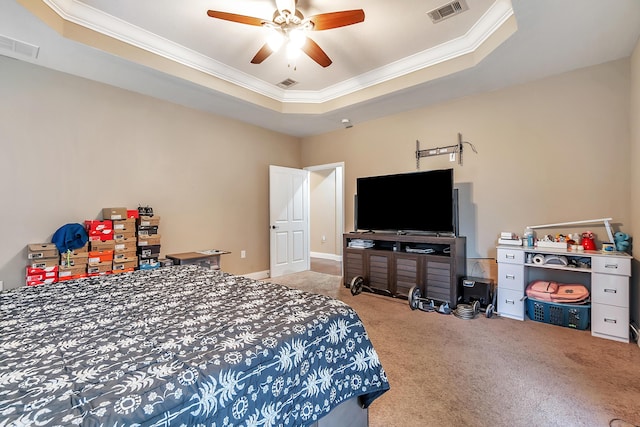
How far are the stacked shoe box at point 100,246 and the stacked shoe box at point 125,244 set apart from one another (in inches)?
1.9

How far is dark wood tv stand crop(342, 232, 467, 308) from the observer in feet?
11.4

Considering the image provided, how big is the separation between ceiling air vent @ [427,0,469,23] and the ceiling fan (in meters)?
0.92

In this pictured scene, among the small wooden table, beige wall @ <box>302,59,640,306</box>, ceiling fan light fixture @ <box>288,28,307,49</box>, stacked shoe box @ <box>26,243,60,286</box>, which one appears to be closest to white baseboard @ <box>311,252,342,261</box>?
beige wall @ <box>302,59,640,306</box>

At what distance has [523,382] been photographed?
1991 mm

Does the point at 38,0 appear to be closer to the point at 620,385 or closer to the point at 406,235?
the point at 406,235

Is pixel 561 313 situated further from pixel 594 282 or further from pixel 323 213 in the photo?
pixel 323 213

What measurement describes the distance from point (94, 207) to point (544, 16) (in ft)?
16.0

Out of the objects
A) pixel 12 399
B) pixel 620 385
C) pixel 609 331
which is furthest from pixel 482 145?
pixel 12 399

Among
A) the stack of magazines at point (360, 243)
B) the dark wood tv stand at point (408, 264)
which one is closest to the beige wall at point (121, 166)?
the stack of magazines at point (360, 243)

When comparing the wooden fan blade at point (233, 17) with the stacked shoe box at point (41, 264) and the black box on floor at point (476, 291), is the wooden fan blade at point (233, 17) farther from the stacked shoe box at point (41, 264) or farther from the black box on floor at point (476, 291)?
the black box on floor at point (476, 291)

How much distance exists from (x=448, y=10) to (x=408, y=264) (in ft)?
9.22

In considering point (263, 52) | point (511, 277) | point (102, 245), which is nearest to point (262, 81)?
point (263, 52)

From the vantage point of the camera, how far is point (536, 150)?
11.2 feet

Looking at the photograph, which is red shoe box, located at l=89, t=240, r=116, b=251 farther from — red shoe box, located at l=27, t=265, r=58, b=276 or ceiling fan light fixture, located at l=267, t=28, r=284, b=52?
ceiling fan light fixture, located at l=267, t=28, r=284, b=52
